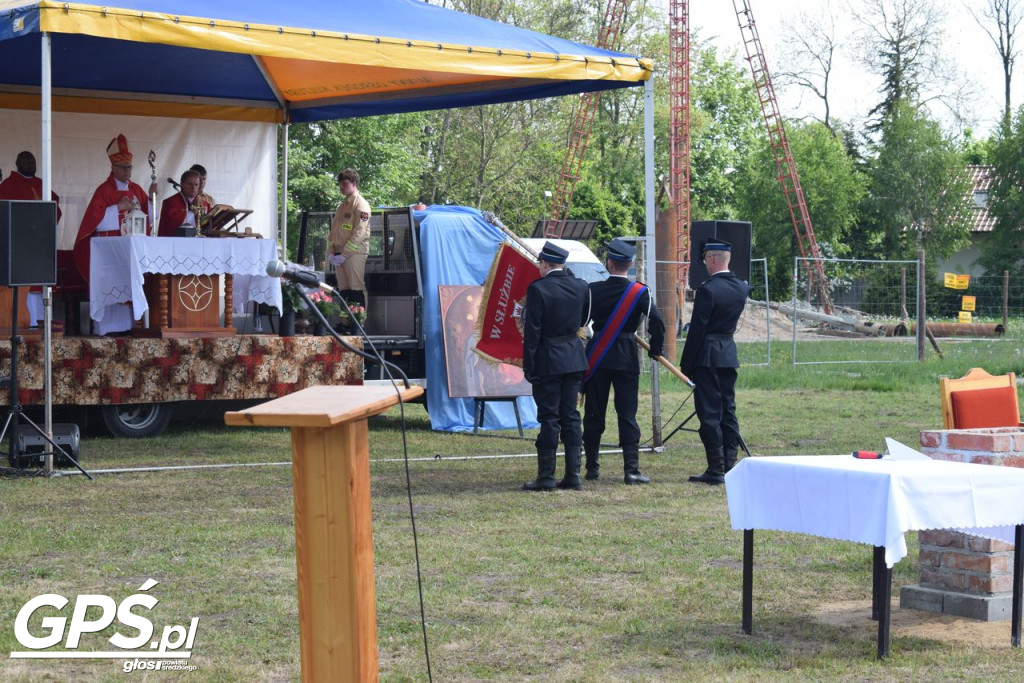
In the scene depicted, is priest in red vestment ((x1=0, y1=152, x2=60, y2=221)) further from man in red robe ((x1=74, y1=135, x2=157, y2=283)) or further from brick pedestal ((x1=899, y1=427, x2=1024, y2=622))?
brick pedestal ((x1=899, y1=427, x2=1024, y2=622))

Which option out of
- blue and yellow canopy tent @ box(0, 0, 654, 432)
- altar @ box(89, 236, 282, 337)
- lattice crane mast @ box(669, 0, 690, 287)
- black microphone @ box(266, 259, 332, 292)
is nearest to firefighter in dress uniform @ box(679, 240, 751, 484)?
blue and yellow canopy tent @ box(0, 0, 654, 432)

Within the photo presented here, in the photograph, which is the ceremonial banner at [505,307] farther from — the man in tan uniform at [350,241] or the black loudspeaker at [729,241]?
the man in tan uniform at [350,241]

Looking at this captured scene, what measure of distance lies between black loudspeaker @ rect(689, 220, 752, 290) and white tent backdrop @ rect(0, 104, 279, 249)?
5836mm

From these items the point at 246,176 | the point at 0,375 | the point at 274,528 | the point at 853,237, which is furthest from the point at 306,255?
the point at 853,237

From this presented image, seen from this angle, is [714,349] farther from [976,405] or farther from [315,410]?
[315,410]

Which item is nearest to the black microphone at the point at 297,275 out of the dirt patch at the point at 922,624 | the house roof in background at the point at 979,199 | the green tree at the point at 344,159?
the dirt patch at the point at 922,624

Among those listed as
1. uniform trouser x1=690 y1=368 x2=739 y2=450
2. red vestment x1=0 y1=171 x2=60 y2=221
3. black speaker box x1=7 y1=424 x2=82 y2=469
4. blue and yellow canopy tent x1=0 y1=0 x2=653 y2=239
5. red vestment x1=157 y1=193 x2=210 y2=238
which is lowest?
black speaker box x1=7 y1=424 x2=82 y2=469

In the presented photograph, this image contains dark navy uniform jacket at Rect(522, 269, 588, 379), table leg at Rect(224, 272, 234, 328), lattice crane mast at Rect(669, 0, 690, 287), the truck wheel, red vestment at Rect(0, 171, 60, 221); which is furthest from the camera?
lattice crane mast at Rect(669, 0, 690, 287)

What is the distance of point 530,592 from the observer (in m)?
6.61

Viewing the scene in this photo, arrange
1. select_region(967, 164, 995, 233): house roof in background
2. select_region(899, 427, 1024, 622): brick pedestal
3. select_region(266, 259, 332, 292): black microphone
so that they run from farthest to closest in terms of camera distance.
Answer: select_region(967, 164, 995, 233): house roof in background < select_region(899, 427, 1024, 622): brick pedestal < select_region(266, 259, 332, 292): black microphone

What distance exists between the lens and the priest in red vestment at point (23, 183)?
1357 centimetres

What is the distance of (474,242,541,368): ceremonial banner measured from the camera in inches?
466

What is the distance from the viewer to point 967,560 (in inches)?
242

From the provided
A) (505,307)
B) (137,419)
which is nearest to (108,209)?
(137,419)
